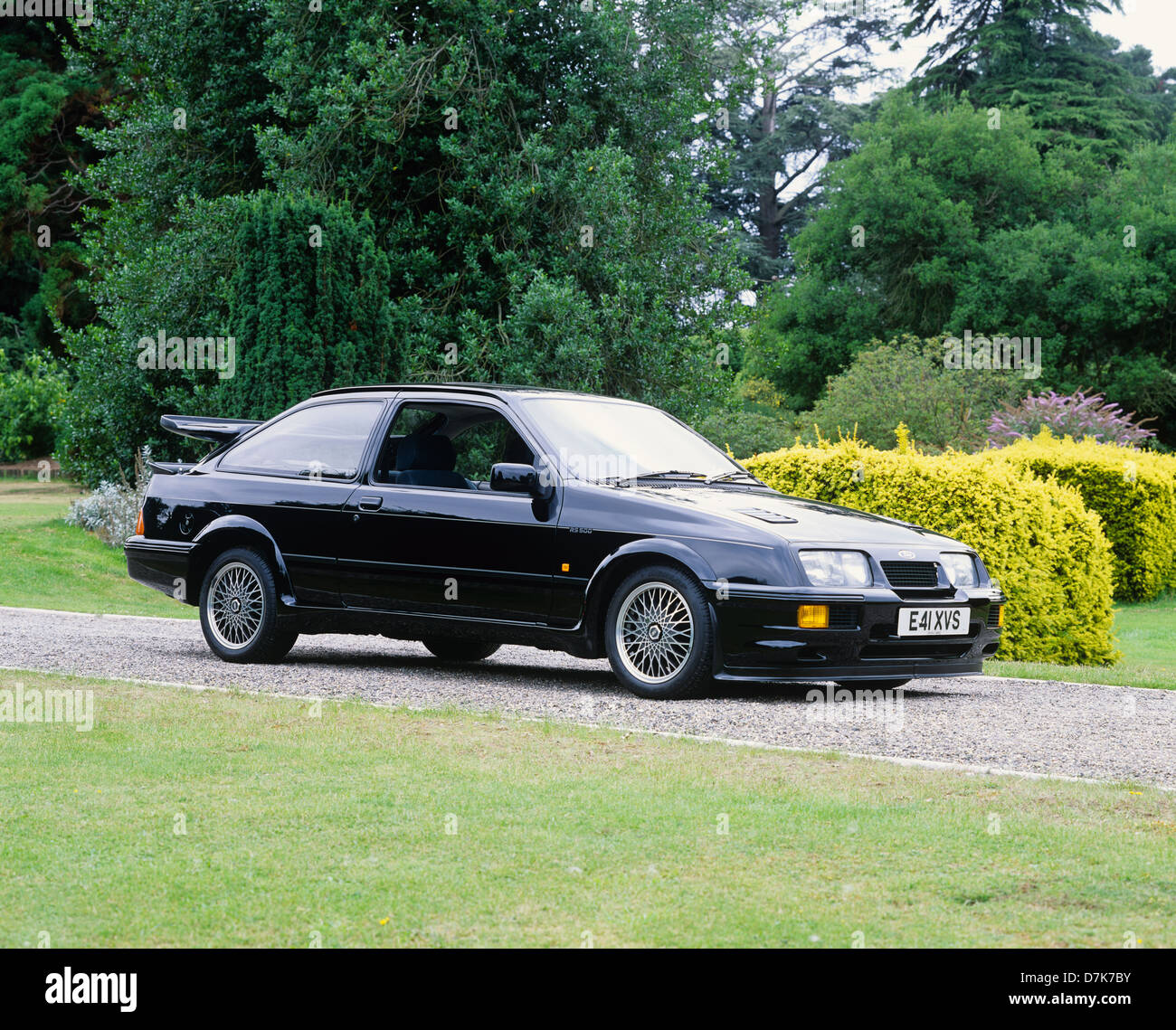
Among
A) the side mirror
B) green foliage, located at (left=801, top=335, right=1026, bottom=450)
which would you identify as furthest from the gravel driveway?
green foliage, located at (left=801, top=335, right=1026, bottom=450)

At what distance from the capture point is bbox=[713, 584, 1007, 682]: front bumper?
823cm

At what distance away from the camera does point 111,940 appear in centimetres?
386

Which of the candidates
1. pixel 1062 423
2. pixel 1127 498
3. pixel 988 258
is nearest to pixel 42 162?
pixel 988 258

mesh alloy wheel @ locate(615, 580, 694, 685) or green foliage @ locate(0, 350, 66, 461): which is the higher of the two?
green foliage @ locate(0, 350, 66, 461)

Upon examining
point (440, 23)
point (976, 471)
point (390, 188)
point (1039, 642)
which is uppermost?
point (440, 23)

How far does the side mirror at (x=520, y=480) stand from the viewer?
352 inches

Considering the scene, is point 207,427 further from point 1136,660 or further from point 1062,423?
point 1062,423

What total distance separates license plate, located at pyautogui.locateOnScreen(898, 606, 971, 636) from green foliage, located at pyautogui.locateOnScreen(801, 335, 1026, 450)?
62.0 ft

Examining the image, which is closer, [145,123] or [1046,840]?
[1046,840]

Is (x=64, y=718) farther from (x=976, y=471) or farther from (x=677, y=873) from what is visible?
(x=976, y=471)

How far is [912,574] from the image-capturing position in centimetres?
874

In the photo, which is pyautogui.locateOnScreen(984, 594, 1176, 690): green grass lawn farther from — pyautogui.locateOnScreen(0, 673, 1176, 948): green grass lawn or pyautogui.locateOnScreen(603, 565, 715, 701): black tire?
pyautogui.locateOnScreen(0, 673, 1176, 948): green grass lawn
